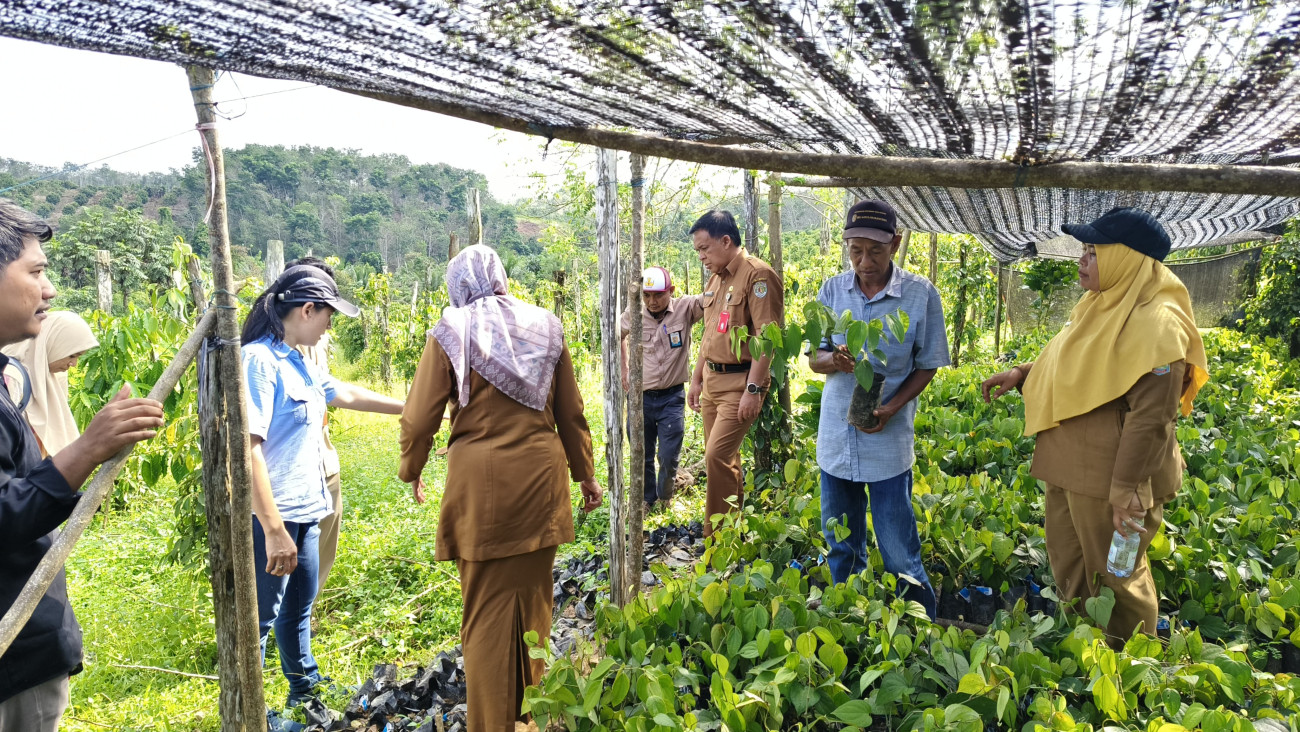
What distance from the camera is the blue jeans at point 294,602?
107 inches

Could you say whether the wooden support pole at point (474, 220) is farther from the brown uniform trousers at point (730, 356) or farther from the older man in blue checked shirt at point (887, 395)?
the older man in blue checked shirt at point (887, 395)

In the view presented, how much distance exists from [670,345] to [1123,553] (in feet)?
9.70

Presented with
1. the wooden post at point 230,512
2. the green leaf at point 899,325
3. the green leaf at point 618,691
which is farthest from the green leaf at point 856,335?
the wooden post at point 230,512

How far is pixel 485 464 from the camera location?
91.1 inches

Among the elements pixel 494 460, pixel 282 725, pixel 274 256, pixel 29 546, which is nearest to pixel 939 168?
pixel 494 460

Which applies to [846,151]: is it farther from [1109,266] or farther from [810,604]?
[810,604]

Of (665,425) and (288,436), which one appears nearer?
(288,436)

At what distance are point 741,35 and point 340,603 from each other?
3.89 m

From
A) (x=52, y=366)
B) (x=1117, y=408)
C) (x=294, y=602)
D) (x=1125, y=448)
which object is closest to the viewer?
(x=1125, y=448)

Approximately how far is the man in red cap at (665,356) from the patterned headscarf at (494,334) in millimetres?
2234

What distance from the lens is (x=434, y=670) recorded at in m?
3.05

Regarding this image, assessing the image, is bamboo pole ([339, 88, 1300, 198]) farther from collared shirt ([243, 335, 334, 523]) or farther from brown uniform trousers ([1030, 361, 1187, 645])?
collared shirt ([243, 335, 334, 523])

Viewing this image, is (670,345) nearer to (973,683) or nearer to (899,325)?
(899,325)

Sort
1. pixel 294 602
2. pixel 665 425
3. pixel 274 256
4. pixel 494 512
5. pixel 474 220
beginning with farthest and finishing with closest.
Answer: pixel 274 256 → pixel 665 425 → pixel 474 220 → pixel 294 602 → pixel 494 512
